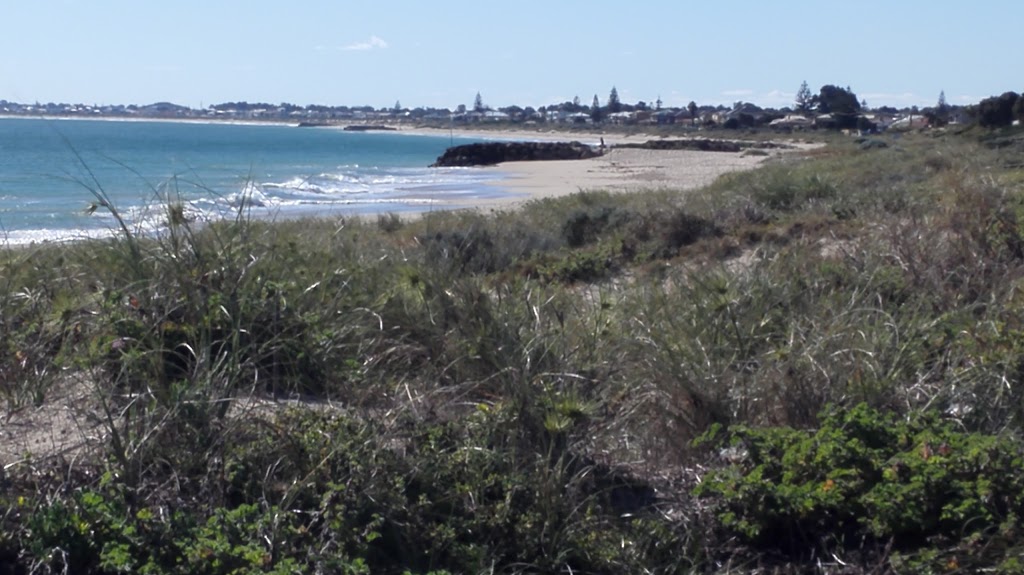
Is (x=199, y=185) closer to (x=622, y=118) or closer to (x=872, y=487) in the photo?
(x=872, y=487)

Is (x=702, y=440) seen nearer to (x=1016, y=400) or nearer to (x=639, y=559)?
(x=639, y=559)

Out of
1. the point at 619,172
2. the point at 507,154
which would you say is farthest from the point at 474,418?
the point at 507,154

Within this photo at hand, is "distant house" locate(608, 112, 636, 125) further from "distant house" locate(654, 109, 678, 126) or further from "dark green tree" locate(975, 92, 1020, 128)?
"dark green tree" locate(975, 92, 1020, 128)

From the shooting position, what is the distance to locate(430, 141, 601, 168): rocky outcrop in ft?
230

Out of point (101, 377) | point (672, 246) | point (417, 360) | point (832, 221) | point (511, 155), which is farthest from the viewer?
point (511, 155)

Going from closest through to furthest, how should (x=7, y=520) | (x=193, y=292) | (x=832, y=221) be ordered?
(x=7, y=520)
(x=193, y=292)
(x=832, y=221)

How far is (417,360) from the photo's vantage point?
6.00 metres

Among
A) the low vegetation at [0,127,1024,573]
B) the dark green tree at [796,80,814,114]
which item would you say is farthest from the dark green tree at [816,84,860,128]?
the low vegetation at [0,127,1024,573]

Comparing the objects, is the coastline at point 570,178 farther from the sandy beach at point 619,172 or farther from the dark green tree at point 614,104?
the dark green tree at point 614,104

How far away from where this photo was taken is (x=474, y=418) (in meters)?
4.89

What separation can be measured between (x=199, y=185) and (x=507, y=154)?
67.3m

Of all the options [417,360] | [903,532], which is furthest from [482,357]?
[903,532]

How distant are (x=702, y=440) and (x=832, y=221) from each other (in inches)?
331

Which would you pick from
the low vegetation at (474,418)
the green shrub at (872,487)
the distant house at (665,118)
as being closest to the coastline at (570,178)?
the low vegetation at (474,418)
